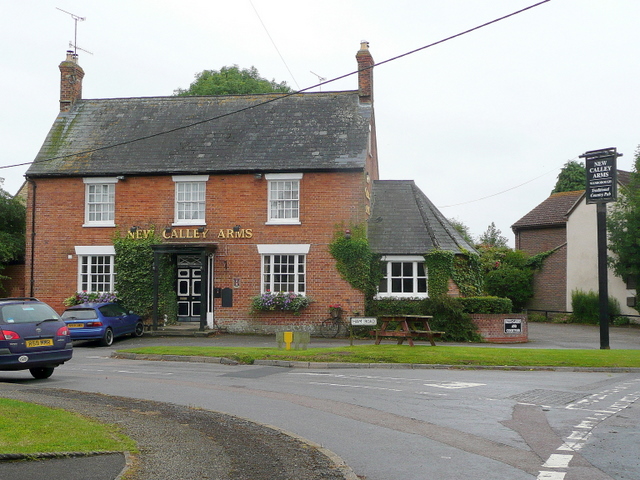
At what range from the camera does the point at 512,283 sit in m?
42.4

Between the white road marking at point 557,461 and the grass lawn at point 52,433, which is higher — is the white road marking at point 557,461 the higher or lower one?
the lower one

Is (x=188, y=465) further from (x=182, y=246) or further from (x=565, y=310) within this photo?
(x=565, y=310)

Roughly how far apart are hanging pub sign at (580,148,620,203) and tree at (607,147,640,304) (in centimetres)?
1294

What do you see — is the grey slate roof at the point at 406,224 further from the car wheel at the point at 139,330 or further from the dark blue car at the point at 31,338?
the dark blue car at the point at 31,338

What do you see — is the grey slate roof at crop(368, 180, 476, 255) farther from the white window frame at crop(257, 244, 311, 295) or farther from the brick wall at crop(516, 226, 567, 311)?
the brick wall at crop(516, 226, 567, 311)

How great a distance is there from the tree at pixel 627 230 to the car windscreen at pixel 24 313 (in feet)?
90.2

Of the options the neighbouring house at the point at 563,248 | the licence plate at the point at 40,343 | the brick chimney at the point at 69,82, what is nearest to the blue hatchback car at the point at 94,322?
the licence plate at the point at 40,343

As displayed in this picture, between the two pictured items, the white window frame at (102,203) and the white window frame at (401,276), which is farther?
the white window frame at (102,203)

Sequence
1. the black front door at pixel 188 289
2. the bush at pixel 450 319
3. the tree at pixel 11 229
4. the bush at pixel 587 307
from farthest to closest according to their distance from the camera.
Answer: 1. the bush at pixel 587 307
2. the tree at pixel 11 229
3. the black front door at pixel 188 289
4. the bush at pixel 450 319

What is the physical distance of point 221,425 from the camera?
9.08 metres

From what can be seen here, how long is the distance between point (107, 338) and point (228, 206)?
6823mm

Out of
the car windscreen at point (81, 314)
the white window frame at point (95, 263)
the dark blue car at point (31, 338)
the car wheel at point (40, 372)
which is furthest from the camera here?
the white window frame at point (95, 263)

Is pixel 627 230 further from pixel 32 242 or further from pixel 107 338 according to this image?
pixel 32 242

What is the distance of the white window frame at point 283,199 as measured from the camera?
27219 mm
